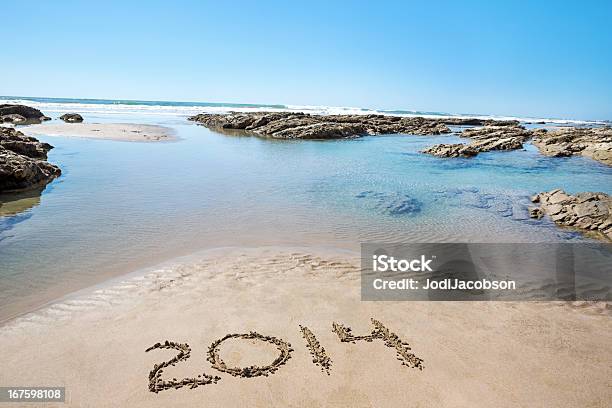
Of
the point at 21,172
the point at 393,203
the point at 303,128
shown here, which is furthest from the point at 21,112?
the point at 393,203

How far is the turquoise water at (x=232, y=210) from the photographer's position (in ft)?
22.9

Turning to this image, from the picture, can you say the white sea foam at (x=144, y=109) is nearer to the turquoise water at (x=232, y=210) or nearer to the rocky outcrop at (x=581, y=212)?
the turquoise water at (x=232, y=210)

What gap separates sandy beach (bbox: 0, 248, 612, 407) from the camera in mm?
3863

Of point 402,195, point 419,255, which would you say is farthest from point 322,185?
point 419,255

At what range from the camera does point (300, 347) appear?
4613 mm

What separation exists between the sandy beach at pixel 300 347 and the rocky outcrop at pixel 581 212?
5.19 meters

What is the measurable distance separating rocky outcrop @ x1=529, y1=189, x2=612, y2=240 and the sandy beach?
17.0ft

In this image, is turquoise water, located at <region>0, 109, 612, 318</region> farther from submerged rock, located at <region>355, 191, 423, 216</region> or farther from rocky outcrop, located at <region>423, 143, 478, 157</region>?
rocky outcrop, located at <region>423, 143, 478, 157</region>

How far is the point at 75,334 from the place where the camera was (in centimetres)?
470

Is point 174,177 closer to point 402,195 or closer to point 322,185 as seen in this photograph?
point 322,185

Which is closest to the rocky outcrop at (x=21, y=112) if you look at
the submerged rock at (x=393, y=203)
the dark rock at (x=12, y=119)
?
the dark rock at (x=12, y=119)

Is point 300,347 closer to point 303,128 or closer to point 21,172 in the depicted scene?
A: point 21,172

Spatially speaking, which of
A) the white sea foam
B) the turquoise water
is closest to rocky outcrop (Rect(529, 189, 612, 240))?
the turquoise water

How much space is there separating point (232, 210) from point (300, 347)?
6.34 metres
